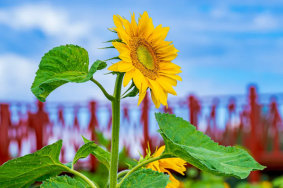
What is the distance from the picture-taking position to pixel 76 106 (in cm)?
781

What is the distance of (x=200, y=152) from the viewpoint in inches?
37.9

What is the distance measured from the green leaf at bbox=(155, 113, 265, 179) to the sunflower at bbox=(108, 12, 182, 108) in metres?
0.08

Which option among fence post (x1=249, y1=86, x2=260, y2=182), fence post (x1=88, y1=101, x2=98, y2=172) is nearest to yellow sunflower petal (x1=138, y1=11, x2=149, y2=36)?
fence post (x1=88, y1=101, x2=98, y2=172)

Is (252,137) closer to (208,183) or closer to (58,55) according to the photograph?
(208,183)

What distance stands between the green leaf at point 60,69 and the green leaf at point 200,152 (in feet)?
0.79

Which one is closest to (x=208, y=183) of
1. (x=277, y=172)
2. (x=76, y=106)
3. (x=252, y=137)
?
(x=252, y=137)

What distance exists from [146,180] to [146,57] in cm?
36

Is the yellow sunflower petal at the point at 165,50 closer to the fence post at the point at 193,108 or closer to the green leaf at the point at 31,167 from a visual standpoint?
the green leaf at the point at 31,167

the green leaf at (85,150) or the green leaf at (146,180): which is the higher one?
the green leaf at (85,150)

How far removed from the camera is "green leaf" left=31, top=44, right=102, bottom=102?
924 mm

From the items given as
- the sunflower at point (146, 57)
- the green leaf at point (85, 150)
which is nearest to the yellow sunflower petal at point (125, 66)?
the sunflower at point (146, 57)

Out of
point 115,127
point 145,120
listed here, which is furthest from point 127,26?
point 145,120

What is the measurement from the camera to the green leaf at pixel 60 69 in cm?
92

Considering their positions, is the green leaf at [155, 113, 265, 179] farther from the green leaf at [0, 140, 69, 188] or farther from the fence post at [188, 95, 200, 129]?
the fence post at [188, 95, 200, 129]
